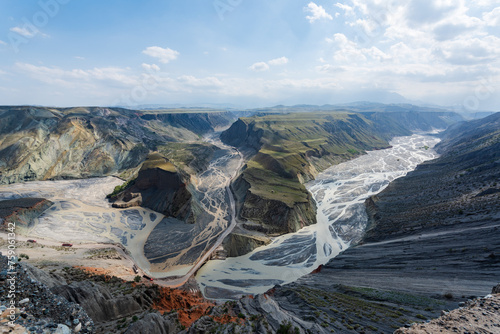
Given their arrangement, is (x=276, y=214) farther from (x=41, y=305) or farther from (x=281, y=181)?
(x=41, y=305)

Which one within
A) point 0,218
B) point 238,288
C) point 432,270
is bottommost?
point 238,288

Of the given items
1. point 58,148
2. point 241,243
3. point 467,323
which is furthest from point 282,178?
point 58,148

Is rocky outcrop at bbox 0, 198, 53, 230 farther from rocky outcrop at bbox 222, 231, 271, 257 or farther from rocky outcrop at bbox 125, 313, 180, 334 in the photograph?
rocky outcrop at bbox 125, 313, 180, 334

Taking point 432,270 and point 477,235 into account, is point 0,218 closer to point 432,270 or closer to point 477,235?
point 432,270

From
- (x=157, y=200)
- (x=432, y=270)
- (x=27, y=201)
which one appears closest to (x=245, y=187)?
(x=157, y=200)

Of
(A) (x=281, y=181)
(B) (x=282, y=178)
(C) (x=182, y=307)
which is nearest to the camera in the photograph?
(C) (x=182, y=307)
